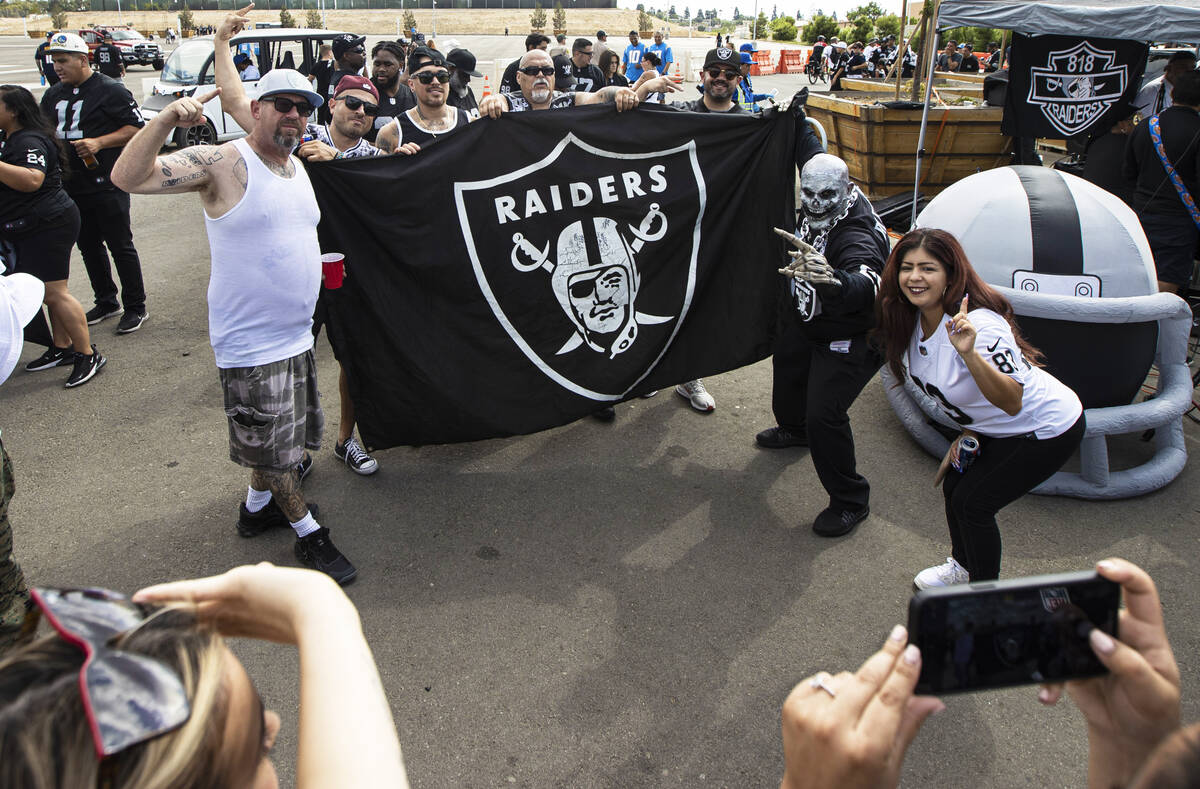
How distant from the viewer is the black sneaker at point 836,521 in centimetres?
395

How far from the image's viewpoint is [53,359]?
582 cm

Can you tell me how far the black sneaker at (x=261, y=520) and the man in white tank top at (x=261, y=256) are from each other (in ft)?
0.74

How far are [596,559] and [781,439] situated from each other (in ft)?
5.07

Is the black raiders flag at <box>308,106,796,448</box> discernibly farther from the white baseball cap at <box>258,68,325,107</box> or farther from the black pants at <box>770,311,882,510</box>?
the black pants at <box>770,311,882,510</box>

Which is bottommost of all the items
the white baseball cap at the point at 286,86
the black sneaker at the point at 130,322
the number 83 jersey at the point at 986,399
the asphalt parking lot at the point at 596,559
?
the asphalt parking lot at the point at 596,559

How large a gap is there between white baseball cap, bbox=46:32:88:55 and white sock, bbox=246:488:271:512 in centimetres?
415

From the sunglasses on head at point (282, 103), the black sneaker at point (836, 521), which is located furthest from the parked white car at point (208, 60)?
the black sneaker at point (836, 521)

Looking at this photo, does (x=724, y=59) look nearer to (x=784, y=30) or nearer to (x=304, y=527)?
(x=304, y=527)

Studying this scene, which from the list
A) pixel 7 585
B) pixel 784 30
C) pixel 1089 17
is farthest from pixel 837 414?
pixel 784 30

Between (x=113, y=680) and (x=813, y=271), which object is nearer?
(x=113, y=680)

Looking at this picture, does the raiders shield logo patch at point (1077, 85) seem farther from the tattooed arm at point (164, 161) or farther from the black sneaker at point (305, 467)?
the tattooed arm at point (164, 161)

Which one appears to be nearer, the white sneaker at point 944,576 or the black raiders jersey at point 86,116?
the white sneaker at point 944,576

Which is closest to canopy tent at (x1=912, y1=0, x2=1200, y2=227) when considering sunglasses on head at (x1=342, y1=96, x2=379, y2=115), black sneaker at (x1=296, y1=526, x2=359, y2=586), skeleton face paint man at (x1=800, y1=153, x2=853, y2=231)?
skeleton face paint man at (x1=800, y1=153, x2=853, y2=231)

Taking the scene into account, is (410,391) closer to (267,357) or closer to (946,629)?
(267,357)
